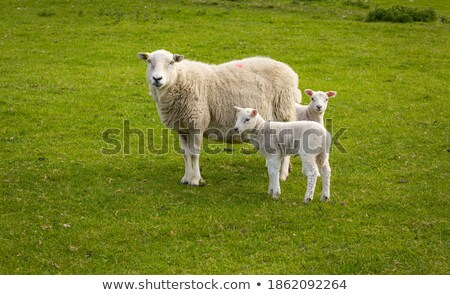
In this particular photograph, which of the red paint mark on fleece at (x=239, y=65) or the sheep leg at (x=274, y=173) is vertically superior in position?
the red paint mark on fleece at (x=239, y=65)

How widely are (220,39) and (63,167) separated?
40.1 ft

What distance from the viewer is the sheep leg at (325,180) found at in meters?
10.5

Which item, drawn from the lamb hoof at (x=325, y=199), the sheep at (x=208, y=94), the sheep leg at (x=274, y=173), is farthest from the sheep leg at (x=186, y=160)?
the lamb hoof at (x=325, y=199)

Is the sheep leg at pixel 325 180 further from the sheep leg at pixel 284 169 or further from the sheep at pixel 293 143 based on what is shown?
Answer: the sheep leg at pixel 284 169

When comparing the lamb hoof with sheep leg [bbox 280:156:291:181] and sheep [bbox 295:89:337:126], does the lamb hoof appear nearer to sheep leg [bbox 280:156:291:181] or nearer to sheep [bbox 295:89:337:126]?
sheep leg [bbox 280:156:291:181]

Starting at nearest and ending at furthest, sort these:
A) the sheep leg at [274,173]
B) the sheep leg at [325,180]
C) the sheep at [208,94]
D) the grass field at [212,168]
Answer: the grass field at [212,168] → the sheep leg at [325,180] → the sheep leg at [274,173] → the sheep at [208,94]

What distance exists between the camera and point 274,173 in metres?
10.7

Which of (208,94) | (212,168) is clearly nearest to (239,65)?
(208,94)

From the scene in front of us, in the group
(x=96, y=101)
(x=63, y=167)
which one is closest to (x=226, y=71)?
(x=63, y=167)

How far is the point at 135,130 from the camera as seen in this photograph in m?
15.5

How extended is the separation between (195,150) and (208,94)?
3.56ft

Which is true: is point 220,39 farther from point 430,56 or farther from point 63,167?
point 63,167

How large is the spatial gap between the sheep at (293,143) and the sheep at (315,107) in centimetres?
163

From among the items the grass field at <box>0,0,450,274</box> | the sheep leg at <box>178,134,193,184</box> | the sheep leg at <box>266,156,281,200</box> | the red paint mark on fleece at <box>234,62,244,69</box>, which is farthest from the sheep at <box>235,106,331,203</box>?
the red paint mark on fleece at <box>234,62,244,69</box>
